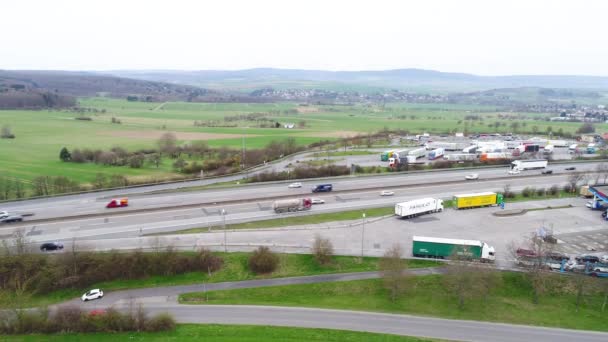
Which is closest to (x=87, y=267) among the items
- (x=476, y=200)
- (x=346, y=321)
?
(x=346, y=321)

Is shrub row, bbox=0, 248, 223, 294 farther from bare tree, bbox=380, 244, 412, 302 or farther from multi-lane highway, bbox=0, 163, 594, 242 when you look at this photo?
bare tree, bbox=380, 244, 412, 302

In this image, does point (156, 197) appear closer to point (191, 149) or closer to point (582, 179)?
point (191, 149)

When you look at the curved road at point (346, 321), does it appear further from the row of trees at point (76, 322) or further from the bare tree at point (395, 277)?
the bare tree at point (395, 277)

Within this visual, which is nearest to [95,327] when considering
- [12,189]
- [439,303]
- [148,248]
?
[148,248]

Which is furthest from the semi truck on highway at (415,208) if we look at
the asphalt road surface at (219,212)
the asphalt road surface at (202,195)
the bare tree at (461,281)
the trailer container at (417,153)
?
the trailer container at (417,153)

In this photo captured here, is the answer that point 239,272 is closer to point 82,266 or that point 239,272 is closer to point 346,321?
point 346,321

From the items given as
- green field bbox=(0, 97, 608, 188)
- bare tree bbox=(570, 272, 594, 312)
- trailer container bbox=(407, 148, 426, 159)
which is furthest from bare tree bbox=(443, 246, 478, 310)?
trailer container bbox=(407, 148, 426, 159)

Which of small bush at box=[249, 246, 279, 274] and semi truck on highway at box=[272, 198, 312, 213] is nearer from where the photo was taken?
small bush at box=[249, 246, 279, 274]
